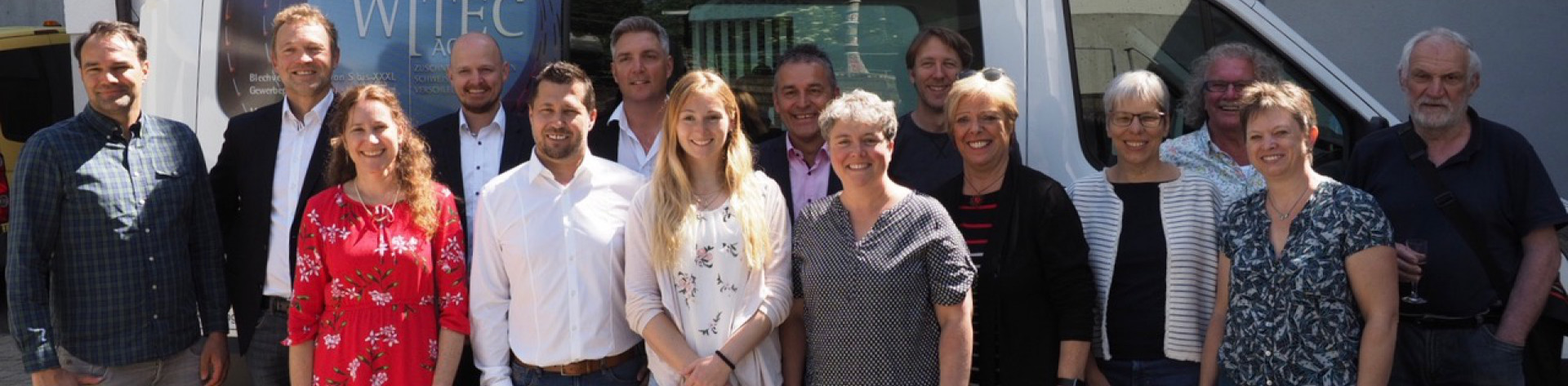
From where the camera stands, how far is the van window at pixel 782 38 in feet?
13.8

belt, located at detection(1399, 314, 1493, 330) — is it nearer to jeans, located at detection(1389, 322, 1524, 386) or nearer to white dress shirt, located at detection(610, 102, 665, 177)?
jeans, located at detection(1389, 322, 1524, 386)

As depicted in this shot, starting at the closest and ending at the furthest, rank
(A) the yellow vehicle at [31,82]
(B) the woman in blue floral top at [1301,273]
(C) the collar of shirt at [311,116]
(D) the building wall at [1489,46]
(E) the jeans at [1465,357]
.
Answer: (B) the woman in blue floral top at [1301,273] < (E) the jeans at [1465,357] < (C) the collar of shirt at [311,116] < (D) the building wall at [1489,46] < (A) the yellow vehicle at [31,82]

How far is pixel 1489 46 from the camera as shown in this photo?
27.0ft

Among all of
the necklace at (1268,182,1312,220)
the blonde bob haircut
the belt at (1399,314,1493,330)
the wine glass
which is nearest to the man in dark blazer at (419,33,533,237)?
the blonde bob haircut

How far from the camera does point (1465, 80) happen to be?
345 cm

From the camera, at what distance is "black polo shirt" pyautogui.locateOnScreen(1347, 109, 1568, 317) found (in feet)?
11.2

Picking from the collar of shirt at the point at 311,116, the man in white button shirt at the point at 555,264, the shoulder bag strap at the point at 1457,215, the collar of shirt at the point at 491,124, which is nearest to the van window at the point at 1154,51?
the shoulder bag strap at the point at 1457,215

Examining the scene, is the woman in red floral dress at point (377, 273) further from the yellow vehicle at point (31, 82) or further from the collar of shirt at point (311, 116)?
the yellow vehicle at point (31, 82)

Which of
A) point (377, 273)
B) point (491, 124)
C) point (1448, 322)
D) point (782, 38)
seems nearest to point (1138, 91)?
point (1448, 322)

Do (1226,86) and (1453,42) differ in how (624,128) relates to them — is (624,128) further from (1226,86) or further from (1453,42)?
(1453,42)

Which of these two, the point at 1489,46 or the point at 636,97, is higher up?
the point at 1489,46

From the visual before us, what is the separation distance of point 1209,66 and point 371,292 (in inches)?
92.5

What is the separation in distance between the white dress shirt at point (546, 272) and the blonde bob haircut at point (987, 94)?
0.86m

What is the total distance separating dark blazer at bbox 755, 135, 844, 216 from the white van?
438 millimetres
